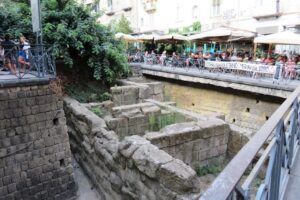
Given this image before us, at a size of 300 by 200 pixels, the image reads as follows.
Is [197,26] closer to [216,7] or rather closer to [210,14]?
[210,14]

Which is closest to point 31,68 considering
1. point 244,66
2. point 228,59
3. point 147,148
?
point 147,148

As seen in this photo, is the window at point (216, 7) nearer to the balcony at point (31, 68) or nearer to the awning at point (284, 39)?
the awning at point (284, 39)

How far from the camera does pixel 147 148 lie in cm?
591

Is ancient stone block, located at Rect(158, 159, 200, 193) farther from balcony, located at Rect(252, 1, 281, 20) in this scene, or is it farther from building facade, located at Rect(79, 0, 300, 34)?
balcony, located at Rect(252, 1, 281, 20)

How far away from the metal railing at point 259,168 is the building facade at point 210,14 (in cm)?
1425

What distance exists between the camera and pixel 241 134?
8.14 meters

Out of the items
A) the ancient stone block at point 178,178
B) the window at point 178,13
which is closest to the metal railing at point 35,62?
the ancient stone block at point 178,178

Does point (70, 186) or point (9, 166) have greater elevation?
point (9, 166)

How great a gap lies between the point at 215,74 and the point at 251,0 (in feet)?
25.9

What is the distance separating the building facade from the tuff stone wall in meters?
8.93

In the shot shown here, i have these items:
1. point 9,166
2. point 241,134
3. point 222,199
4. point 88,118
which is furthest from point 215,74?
point 222,199

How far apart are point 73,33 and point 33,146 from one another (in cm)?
676

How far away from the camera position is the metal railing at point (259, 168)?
1031 mm

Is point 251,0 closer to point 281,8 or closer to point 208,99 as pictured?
point 281,8
